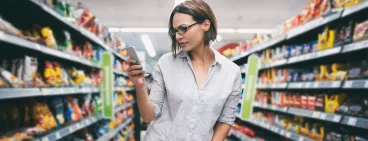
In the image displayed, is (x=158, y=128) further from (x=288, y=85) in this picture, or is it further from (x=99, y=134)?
(x=99, y=134)

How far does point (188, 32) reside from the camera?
1.11 metres

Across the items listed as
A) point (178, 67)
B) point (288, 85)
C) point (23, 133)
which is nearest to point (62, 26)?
point (23, 133)

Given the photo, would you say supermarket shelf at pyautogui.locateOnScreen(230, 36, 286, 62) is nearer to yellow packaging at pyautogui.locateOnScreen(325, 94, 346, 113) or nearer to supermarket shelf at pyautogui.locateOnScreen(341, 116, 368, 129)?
yellow packaging at pyautogui.locateOnScreen(325, 94, 346, 113)

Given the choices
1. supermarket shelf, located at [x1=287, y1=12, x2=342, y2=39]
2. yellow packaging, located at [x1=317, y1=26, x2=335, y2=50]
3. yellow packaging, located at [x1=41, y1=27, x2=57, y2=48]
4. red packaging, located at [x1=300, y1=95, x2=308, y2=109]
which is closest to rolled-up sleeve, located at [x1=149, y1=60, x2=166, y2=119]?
yellow packaging, located at [x1=41, y1=27, x2=57, y2=48]

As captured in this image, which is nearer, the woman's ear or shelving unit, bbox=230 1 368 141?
the woman's ear

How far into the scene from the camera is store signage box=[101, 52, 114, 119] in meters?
2.72

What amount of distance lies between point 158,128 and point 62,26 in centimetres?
178

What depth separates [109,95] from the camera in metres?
2.87

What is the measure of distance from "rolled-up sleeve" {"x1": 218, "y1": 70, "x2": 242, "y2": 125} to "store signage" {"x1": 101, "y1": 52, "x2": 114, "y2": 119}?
176 cm

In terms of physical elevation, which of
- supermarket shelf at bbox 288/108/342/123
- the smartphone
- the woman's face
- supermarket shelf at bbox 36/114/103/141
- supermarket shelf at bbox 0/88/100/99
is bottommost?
supermarket shelf at bbox 36/114/103/141

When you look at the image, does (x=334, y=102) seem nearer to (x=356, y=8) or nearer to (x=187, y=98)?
(x=356, y=8)

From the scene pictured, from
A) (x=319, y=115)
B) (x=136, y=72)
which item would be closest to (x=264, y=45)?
(x=319, y=115)

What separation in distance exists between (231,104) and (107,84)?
6.43 feet

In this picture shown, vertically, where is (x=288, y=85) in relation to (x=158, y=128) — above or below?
above
